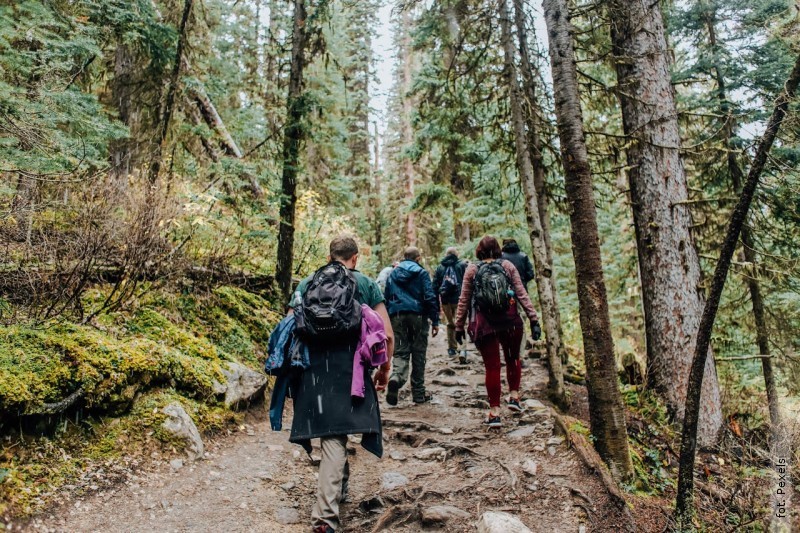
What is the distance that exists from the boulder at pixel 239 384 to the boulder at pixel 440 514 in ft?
9.76

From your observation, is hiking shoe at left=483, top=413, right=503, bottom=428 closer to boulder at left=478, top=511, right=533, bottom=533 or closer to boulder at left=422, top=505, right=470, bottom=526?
boulder at left=422, top=505, right=470, bottom=526

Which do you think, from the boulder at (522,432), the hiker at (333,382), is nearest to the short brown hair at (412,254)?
the boulder at (522,432)

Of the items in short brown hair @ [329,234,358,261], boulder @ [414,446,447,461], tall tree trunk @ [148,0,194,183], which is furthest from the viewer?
tall tree trunk @ [148,0,194,183]

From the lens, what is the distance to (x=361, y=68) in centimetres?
2950

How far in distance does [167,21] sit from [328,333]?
8820 millimetres

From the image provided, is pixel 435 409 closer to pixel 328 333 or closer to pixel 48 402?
pixel 328 333

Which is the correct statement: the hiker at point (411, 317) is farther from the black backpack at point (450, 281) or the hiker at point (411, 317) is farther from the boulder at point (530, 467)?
the boulder at point (530, 467)

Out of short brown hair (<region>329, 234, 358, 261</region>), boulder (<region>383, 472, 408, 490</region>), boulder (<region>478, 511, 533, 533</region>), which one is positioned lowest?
boulder (<region>383, 472, 408, 490</region>)

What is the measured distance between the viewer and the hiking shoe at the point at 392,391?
7737 mm

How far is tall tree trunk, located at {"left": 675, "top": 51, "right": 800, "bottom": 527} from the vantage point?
376cm

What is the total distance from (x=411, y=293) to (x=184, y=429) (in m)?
4.13

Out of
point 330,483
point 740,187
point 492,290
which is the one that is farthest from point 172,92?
point 740,187

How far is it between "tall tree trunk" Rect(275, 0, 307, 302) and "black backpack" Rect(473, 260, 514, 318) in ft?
12.1

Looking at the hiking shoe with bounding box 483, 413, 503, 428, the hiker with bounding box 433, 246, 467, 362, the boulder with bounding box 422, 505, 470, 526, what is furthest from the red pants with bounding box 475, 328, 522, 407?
the hiker with bounding box 433, 246, 467, 362
